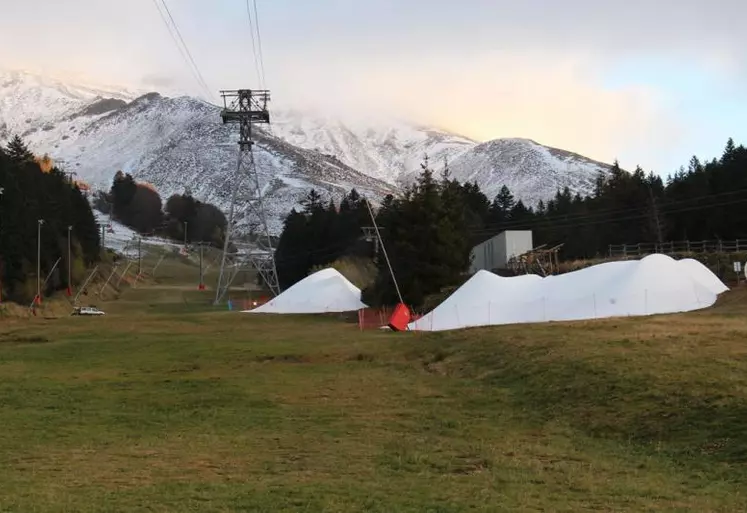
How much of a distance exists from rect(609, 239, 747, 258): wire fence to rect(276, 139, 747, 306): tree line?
7.02 ft

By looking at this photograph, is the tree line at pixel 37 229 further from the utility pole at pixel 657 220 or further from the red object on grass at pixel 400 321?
the utility pole at pixel 657 220

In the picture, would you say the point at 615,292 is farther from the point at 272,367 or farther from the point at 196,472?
the point at 196,472

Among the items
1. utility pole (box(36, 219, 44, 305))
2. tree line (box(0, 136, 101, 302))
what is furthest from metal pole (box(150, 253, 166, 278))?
utility pole (box(36, 219, 44, 305))

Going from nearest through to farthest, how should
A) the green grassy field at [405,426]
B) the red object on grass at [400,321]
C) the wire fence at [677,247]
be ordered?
1. the green grassy field at [405,426]
2. the red object on grass at [400,321]
3. the wire fence at [677,247]

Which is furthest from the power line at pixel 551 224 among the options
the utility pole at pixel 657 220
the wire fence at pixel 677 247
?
the wire fence at pixel 677 247

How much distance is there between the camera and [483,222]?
113125 mm

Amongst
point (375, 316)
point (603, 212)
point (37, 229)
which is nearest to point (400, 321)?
point (375, 316)

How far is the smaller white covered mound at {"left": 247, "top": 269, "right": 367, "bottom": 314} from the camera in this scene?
66000 mm

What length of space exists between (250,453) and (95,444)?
3.14 metres

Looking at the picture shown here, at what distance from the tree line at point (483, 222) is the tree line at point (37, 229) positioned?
1170 inches

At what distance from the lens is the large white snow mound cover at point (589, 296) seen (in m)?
38.1

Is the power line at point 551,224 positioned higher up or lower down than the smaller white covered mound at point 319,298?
higher up

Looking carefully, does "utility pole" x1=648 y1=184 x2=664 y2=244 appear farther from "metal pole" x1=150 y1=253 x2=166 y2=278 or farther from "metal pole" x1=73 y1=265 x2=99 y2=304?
"metal pole" x1=150 y1=253 x2=166 y2=278

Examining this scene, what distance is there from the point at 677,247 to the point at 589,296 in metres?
44.6
